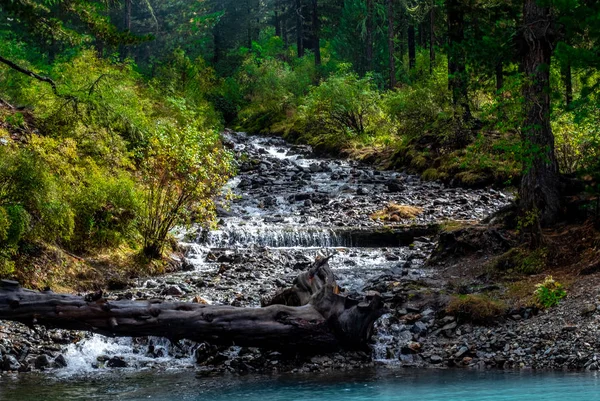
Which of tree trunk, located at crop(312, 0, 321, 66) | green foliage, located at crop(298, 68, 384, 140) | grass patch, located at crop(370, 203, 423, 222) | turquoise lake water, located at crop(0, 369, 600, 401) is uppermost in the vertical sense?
tree trunk, located at crop(312, 0, 321, 66)

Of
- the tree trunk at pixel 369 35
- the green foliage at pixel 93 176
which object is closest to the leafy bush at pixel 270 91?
the tree trunk at pixel 369 35

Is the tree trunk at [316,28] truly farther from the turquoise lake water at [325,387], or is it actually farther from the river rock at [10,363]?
the turquoise lake water at [325,387]

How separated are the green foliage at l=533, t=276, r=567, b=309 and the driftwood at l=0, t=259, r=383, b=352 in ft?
7.69

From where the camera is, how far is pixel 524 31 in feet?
34.3

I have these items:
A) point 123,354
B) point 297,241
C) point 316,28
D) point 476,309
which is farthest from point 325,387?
point 316,28

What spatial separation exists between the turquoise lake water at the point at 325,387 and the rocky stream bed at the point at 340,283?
466 millimetres

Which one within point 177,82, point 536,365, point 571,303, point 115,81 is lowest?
point 536,365

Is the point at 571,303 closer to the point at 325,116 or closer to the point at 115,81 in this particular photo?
the point at 115,81

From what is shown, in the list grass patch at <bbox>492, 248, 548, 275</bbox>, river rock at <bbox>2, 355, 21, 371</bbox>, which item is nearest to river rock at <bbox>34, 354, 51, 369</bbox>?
river rock at <bbox>2, 355, 21, 371</bbox>

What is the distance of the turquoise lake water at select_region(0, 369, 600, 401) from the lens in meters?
5.86

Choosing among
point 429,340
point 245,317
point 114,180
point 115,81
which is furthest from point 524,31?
point 115,81

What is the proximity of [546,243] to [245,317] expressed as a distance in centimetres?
560

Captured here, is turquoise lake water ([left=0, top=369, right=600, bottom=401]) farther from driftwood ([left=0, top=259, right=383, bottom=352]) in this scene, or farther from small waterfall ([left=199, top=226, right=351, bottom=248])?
small waterfall ([left=199, top=226, right=351, bottom=248])

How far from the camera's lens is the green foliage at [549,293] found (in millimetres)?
8250
